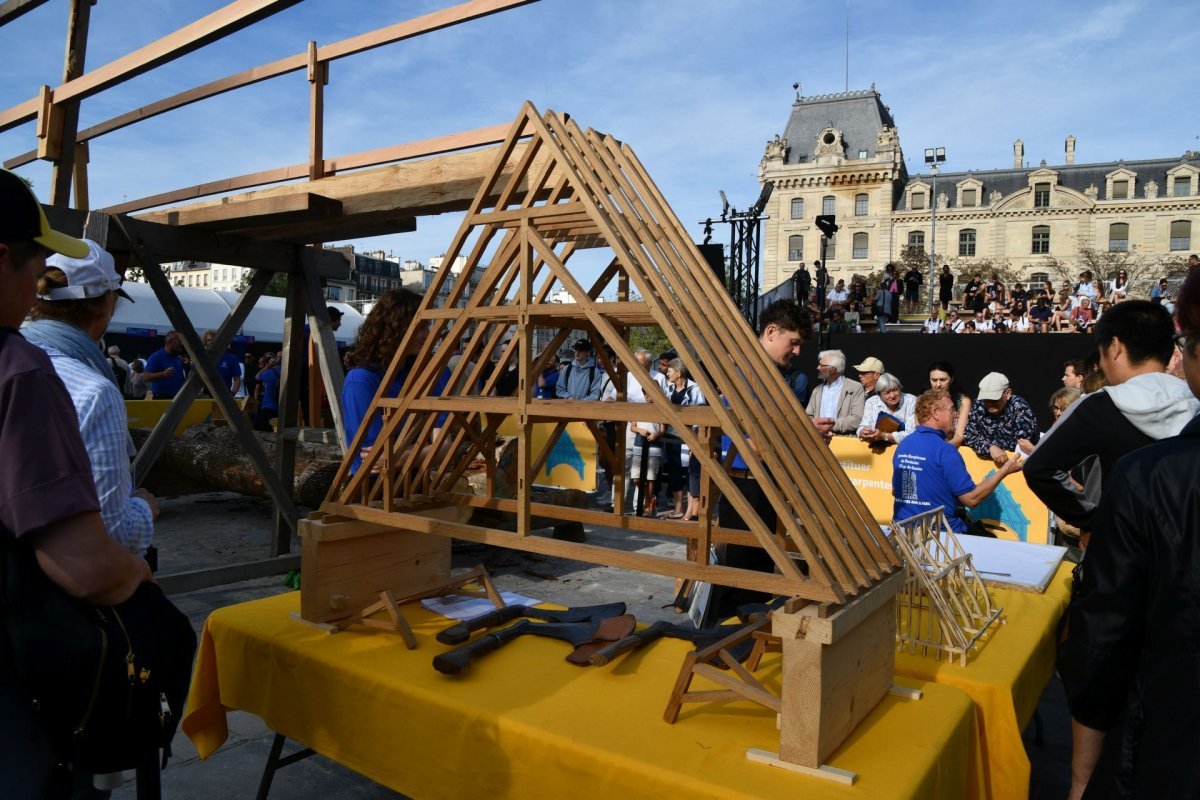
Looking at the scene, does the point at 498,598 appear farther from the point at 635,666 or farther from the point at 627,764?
the point at 627,764

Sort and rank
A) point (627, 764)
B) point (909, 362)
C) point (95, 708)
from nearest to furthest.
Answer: point (95, 708) < point (627, 764) < point (909, 362)

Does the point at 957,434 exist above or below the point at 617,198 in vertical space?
below

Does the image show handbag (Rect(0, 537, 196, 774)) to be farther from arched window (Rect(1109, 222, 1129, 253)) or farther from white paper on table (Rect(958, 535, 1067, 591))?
arched window (Rect(1109, 222, 1129, 253))

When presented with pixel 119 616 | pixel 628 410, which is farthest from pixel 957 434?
pixel 119 616

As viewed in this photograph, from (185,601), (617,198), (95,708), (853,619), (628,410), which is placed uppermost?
(617,198)

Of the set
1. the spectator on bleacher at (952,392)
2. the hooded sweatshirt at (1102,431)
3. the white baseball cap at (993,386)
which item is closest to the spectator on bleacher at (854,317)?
the spectator on bleacher at (952,392)

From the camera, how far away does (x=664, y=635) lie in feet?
8.07

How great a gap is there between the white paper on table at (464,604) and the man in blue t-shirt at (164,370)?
923 centimetres

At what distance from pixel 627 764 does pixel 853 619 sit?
1.91 feet

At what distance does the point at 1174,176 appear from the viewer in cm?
5838

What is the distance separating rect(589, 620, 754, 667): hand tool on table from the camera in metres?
2.22

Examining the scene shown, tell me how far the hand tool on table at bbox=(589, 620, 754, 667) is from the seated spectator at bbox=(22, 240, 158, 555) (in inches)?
48.8

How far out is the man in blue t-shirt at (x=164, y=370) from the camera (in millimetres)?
10695

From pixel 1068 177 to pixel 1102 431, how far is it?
71.7 metres
